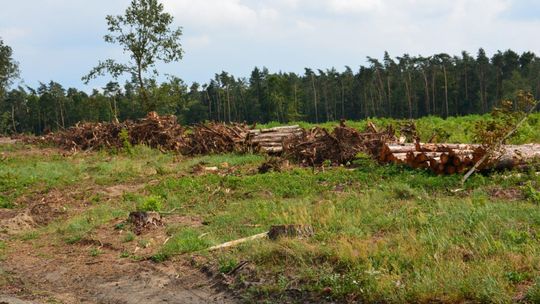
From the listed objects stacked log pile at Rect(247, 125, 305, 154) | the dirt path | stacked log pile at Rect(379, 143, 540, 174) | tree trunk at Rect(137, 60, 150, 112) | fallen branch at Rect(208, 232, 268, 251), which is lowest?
the dirt path

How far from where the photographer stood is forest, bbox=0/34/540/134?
61.0 meters

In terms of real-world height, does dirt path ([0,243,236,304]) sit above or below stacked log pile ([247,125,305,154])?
below

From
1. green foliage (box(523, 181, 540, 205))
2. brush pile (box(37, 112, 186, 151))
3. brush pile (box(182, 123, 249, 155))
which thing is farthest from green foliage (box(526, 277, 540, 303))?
brush pile (box(37, 112, 186, 151))

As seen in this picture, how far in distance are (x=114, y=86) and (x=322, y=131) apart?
21.9 meters

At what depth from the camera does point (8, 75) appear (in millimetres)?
43875

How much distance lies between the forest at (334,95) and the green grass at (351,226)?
125 feet

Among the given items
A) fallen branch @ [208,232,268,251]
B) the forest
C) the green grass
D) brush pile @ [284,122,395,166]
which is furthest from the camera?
the forest

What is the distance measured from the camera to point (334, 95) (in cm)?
7925

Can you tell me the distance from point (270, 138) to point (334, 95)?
6139 centimetres

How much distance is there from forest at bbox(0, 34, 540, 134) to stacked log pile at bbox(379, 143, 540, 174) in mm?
40040

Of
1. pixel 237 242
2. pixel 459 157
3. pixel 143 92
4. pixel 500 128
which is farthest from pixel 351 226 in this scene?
pixel 143 92

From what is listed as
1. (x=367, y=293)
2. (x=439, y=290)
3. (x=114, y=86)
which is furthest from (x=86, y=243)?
(x=114, y=86)

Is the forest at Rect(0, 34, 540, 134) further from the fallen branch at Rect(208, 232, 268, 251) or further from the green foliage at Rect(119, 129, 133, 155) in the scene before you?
the fallen branch at Rect(208, 232, 268, 251)

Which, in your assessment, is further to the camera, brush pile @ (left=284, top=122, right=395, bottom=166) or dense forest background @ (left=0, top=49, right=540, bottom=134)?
dense forest background @ (left=0, top=49, right=540, bottom=134)
